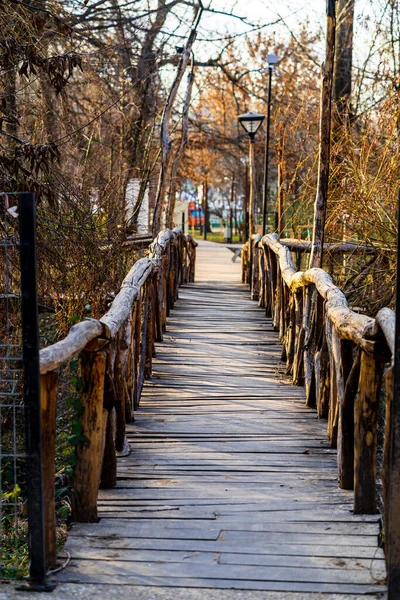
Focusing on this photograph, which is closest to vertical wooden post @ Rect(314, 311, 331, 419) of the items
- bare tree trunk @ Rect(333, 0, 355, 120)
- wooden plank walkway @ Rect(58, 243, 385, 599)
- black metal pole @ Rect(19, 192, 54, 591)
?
wooden plank walkway @ Rect(58, 243, 385, 599)

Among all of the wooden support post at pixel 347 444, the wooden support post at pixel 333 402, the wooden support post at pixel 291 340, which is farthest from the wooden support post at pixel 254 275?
the wooden support post at pixel 347 444

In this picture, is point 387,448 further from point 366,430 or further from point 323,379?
point 323,379

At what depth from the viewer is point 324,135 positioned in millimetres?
7836

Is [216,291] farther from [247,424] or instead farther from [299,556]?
[299,556]

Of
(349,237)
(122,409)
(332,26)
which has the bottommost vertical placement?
(122,409)

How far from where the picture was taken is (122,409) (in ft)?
16.9

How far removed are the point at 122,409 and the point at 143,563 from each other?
1484 mm

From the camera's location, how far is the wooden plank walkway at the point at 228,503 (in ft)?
12.0

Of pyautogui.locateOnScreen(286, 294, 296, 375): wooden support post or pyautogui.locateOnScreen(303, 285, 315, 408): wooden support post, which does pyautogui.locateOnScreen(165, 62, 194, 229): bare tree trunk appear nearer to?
pyautogui.locateOnScreen(286, 294, 296, 375): wooden support post

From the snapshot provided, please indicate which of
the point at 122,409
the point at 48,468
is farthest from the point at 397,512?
the point at 122,409

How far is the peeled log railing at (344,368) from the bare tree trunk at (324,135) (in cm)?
44

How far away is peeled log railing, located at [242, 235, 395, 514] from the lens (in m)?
4.08

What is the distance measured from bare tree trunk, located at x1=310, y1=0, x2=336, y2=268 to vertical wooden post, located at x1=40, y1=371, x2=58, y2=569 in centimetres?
477

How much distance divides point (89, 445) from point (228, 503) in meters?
0.78
